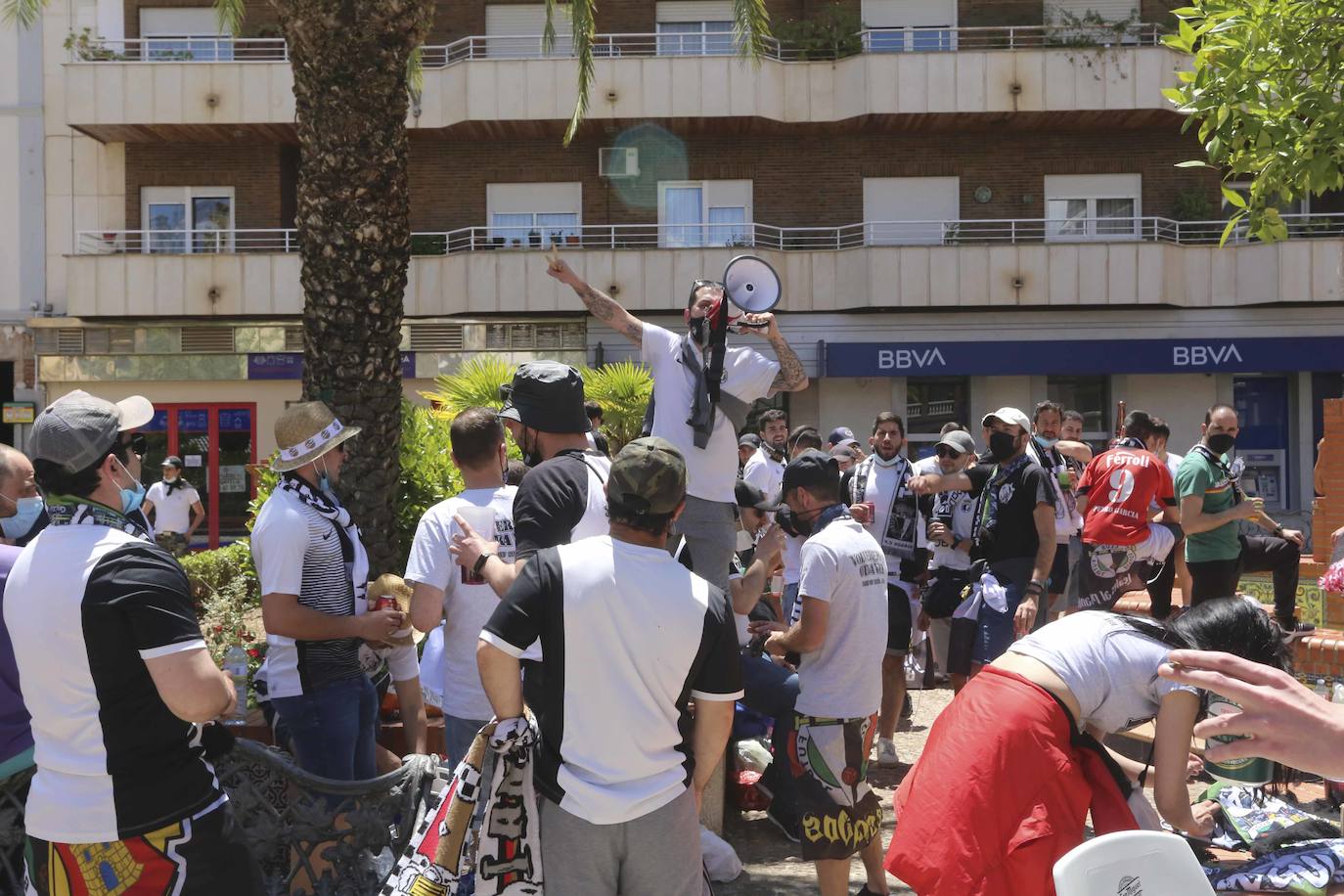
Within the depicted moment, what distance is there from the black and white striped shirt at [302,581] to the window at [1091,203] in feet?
68.8

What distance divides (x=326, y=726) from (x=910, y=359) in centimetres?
1911

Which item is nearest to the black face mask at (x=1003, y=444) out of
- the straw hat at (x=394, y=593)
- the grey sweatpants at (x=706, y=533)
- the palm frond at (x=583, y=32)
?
the grey sweatpants at (x=706, y=533)

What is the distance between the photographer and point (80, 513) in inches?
126

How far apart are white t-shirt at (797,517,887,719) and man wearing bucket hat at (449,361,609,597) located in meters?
1.05

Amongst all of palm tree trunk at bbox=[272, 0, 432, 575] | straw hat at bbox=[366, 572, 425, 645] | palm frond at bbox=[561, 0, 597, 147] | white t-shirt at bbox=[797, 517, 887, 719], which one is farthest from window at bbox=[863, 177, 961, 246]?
straw hat at bbox=[366, 572, 425, 645]

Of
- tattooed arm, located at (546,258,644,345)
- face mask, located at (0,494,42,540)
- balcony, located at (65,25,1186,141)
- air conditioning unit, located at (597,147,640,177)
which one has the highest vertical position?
balcony, located at (65,25,1186,141)

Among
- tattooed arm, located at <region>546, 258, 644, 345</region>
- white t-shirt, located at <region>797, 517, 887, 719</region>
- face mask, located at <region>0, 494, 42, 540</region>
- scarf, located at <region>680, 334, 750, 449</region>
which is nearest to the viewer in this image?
white t-shirt, located at <region>797, 517, 887, 719</region>

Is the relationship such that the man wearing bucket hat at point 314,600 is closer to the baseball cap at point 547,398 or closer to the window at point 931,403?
the baseball cap at point 547,398

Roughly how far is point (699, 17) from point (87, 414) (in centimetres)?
2199

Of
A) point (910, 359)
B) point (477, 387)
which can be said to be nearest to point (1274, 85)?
point (477, 387)

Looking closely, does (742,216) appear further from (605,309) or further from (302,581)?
(302,581)

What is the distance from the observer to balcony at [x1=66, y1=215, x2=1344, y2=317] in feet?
72.7

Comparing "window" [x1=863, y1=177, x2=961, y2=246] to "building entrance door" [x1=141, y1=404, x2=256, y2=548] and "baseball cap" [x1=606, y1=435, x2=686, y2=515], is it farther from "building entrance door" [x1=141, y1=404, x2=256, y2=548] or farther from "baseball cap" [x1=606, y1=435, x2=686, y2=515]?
"baseball cap" [x1=606, y1=435, x2=686, y2=515]

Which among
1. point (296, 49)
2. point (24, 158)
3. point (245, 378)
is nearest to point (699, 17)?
point (245, 378)
